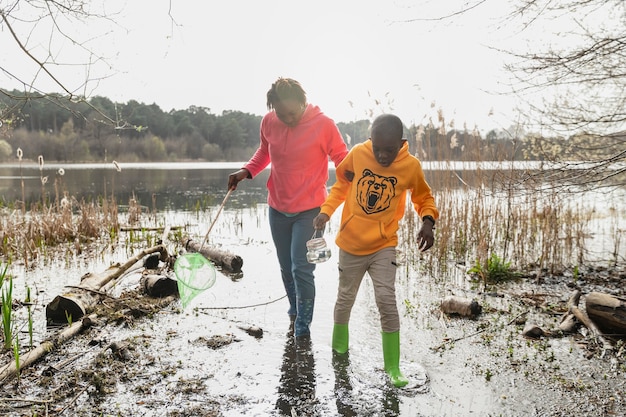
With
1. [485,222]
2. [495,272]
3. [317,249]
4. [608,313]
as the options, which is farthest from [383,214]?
[485,222]

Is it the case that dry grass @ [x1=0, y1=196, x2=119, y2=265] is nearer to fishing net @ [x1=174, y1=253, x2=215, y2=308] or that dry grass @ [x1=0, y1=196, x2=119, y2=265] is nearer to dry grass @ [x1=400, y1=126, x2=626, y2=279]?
fishing net @ [x1=174, y1=253, x2=215, y2=308]

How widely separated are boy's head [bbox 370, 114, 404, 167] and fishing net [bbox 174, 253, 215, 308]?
6.12 feet

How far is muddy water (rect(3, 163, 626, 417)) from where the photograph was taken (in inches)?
112

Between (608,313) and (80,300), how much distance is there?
4591 mm

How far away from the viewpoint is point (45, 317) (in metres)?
4.47

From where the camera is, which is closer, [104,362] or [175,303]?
[104,362]

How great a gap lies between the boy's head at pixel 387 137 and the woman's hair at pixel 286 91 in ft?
2.80

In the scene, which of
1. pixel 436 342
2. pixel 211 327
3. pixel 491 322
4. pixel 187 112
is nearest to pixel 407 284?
pixel 491 322

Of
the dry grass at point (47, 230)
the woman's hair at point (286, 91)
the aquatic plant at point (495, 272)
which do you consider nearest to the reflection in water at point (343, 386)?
the woman's hair at point (286, 91)

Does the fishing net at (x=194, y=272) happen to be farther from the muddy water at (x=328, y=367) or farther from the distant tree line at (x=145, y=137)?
the distant tree line at (x=145, y=137)

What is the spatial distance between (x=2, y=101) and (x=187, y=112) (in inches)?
2687

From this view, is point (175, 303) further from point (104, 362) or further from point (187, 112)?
point (187, 112)

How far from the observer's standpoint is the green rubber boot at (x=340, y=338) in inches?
141

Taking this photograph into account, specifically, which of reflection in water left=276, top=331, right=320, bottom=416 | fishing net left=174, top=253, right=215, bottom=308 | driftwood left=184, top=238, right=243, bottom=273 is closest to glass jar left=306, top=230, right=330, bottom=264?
reflection in water left=276, top=331, right=320, bottom=416
